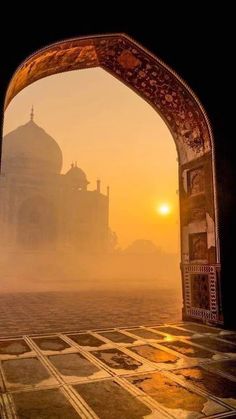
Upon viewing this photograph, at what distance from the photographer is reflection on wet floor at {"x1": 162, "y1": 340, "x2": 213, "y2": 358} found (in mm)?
2783

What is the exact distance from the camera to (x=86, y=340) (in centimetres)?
333

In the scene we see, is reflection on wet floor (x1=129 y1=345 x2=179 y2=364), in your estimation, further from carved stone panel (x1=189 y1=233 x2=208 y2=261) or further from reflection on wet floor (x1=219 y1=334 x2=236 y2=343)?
carved stone panel (x1=189 y1=233 x2=208 y2=261)

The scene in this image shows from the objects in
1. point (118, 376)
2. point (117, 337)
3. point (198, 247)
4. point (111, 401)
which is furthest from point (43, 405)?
point (198, 247)

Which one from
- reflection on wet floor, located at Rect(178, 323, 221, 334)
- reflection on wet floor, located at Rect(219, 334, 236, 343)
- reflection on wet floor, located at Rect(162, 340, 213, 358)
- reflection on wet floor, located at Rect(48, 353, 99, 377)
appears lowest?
reflection on wet floor, located at Rect(178, 323, 221, 334)

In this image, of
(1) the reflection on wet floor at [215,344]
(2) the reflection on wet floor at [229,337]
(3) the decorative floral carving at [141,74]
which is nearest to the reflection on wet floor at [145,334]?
(1) the reflection on wet floor at [215,344]

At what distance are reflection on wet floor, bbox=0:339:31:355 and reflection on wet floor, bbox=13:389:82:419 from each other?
3.32ft

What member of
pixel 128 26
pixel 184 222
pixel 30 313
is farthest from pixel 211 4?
pixel 30 313

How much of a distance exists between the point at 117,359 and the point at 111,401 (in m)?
0.84

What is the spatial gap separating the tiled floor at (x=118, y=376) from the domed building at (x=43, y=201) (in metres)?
19.2

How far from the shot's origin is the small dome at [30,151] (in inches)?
929

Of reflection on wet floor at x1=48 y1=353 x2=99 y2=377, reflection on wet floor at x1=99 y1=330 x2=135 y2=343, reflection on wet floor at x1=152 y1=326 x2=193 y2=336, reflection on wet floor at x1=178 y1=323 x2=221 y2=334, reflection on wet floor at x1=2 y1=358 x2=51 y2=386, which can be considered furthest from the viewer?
reflection on wet floor at x1=178 y1=323 x2=221 y2=334

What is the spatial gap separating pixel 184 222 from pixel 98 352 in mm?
2728

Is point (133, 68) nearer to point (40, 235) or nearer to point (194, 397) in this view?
point (194, 397)

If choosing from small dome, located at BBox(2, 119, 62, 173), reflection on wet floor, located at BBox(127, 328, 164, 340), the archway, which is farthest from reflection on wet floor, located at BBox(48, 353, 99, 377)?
small dome, located at BBox(2, 119, 62, 173)
